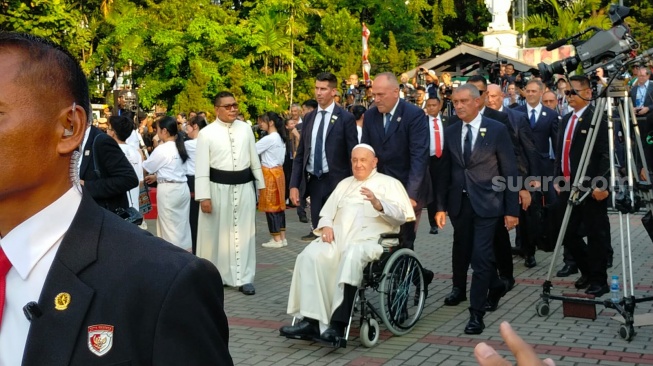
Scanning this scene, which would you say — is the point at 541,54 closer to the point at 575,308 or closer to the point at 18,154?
the point at 575,308

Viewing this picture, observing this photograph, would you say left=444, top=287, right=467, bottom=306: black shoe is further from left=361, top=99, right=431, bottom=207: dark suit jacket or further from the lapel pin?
the lapel pin

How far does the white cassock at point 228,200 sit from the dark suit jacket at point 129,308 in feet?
25.5

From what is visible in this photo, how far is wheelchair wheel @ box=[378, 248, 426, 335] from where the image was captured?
749 cm

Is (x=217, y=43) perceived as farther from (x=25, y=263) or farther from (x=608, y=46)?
(x=25, y=263)

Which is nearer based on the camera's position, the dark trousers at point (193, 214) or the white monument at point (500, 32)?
the dark trousers at point (193, 214)

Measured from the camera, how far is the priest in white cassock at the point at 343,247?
284 inches

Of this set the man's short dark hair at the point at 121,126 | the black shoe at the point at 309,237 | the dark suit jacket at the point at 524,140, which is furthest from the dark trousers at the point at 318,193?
the black shoe at the point at 309,237

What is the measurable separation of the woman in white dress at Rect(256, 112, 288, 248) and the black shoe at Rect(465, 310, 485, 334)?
5.51 m

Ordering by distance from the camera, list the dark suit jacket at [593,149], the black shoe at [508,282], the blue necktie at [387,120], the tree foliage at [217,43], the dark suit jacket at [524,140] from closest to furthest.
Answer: the dark suit jacket at [593,149] < the blue necktie at [387,120] < the black shoe at [508,282] < the dark suit jacket at [524,140] < the tree foliage at [217,43]

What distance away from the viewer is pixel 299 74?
35.4 m

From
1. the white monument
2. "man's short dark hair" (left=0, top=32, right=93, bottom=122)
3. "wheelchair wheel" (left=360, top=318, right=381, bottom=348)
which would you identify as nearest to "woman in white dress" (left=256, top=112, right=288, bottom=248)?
"wheelchair wheel" (left=360, top=318, right=381, bottom=348)

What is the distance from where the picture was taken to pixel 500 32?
36.1 m

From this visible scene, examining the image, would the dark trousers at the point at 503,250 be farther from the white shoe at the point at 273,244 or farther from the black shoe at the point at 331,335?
the white shoe at the point at 273,244

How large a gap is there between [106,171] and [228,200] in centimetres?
272
